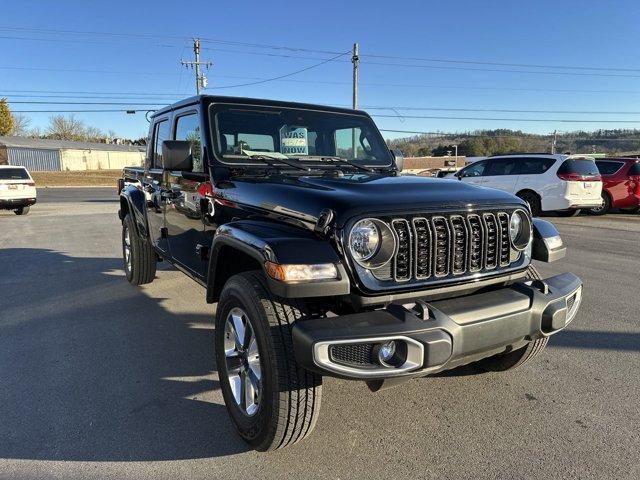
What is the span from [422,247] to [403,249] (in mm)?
117

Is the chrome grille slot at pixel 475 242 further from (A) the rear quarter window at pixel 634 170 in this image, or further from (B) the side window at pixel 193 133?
(A) the rear quarter window at pixel 634 170

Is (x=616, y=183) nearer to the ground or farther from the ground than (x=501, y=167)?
nearer to the ground

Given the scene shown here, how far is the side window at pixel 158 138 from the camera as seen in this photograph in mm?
4738

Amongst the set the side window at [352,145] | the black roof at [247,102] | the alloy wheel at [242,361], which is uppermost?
the black roof at [247,102]

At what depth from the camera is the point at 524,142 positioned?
62.5 m

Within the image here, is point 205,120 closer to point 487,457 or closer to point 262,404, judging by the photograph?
point 262,404

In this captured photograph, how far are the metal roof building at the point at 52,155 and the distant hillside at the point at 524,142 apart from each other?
128 ft

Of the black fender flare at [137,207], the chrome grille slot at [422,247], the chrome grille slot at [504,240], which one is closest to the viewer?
the chrome grille slot at [422,247]

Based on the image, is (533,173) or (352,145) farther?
(533,173)

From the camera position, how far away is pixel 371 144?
4285 mm

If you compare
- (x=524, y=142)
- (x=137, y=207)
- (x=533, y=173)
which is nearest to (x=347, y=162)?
(x=137, y=207)

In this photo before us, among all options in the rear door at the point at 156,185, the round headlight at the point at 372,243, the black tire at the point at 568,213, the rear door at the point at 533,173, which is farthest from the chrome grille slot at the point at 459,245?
the black tire at the point at 568,213

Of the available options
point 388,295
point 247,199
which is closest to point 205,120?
point 247,199

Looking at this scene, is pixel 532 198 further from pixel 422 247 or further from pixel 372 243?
pixel 372 243
